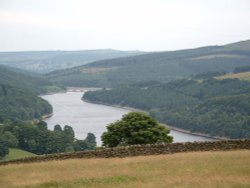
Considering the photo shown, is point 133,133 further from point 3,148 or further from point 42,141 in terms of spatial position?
point 42,141

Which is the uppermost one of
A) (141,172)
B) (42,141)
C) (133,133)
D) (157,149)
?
(141,172)

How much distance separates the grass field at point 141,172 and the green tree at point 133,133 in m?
14.8

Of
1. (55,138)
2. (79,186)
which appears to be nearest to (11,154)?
(55,138)

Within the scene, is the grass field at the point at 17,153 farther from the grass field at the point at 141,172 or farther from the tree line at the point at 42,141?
the grass field at the point at 141,172

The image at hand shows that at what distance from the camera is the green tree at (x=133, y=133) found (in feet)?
151

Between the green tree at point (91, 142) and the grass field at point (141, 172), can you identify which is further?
the green tree at point (91, 142)

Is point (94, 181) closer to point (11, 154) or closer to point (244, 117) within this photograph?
point (11, 154)

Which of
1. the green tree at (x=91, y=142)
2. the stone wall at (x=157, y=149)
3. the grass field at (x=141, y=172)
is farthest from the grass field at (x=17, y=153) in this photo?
the grass field at (x=141, y=172)

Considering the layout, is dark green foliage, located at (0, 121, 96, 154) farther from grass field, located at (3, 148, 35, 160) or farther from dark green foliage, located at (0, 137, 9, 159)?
dark green foliage, located at (0, 137, 9, 159)

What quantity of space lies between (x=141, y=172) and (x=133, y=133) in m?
20.2

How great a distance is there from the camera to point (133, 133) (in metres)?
46.3

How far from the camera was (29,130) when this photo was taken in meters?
136

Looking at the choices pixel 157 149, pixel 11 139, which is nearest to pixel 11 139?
pixel 11 139

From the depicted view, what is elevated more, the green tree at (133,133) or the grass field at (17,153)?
the green tree at (133,133)
